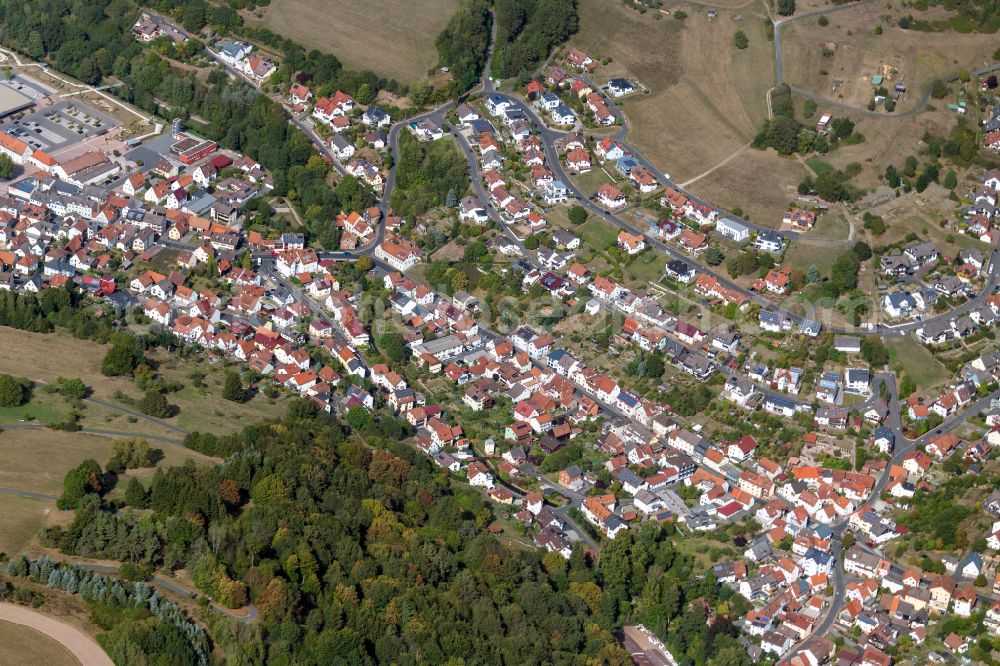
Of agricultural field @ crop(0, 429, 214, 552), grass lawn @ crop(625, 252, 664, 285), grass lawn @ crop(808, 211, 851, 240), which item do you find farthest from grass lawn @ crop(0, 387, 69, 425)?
grass lawn @ crop(808, 211, 851, 240)

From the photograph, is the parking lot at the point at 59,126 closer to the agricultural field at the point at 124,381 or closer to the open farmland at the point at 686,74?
the agricultural field at the point at 124,381

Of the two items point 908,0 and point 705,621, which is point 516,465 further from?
point 908,0

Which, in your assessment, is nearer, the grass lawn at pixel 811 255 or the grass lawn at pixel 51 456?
the grass lawn at pixel 51 456

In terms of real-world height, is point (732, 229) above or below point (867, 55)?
below

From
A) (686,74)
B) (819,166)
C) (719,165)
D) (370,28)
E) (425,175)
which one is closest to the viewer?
(819,166)

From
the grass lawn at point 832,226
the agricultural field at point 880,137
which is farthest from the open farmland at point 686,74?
the grass lawn at point 832,226

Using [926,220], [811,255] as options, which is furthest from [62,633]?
[926,220]

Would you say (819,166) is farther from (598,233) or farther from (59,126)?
(59,126)

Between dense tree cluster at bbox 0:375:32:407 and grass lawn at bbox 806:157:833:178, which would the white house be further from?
dense tree cluster at bbox 0:375:32:407
